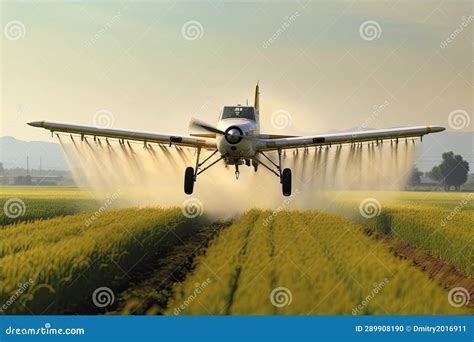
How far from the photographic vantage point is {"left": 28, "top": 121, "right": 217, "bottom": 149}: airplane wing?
25516 mm

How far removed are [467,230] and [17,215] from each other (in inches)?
983

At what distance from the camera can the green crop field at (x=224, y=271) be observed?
35.1 ft

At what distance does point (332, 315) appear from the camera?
10.3m

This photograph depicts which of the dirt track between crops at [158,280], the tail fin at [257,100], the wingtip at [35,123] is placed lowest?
the dirt track between crops at [158,280]

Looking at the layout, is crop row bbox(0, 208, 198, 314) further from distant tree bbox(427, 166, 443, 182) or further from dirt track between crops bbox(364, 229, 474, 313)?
distant tree bbox(427, 166, 443, 182)

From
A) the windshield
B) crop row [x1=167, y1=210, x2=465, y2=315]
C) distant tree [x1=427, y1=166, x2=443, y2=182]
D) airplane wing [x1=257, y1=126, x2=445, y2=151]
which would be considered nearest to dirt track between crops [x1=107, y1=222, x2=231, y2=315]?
crop row [x1=167, y1=210, x2=465, y2=315]

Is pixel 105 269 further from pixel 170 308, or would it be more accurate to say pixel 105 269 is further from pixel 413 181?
pixel 413 181

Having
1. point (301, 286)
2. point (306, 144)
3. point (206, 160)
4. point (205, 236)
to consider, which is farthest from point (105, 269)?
point (306, 144)

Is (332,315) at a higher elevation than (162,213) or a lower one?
lower

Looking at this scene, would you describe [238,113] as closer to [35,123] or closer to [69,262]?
[35,123]

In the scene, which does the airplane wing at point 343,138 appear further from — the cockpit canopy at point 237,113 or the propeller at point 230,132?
the propeller at point 230,132

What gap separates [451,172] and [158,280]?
420ft

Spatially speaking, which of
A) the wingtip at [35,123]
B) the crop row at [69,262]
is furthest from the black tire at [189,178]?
the wingtip at [35,123]

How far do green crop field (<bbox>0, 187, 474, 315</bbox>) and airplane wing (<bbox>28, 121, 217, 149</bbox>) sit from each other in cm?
437
